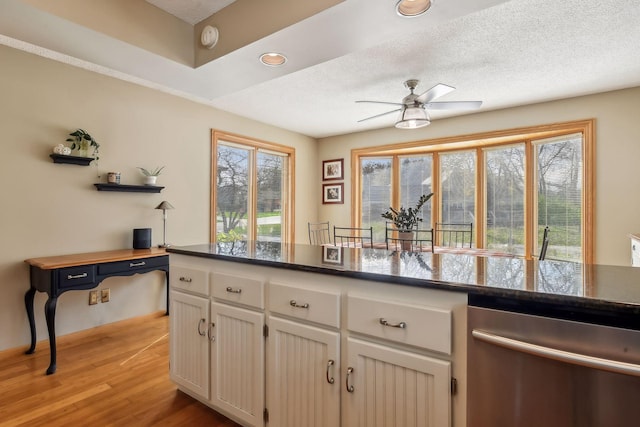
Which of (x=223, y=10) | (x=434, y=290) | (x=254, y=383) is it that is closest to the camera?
(x=434, y=290)

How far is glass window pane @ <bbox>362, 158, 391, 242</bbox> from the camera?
5477mm

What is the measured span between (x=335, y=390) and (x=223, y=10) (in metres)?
2.49

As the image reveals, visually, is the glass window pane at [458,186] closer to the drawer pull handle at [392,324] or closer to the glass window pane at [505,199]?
the glass window pane at [505,199]

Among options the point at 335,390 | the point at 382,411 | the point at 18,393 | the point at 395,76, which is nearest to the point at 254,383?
the point at 335,390

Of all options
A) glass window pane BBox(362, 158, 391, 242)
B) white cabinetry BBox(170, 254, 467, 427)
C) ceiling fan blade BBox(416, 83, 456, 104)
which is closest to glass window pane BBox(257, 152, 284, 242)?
glass window pane BBox(362, 158, 391, 242)

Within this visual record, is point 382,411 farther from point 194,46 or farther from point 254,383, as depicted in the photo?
point 194,46

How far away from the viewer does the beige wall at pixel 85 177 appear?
2658 mm

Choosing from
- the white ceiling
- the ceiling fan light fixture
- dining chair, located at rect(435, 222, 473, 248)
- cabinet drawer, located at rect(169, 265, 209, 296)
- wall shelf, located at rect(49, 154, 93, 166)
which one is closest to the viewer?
cabinet drawer, located at rect(169, 265, 209, 296)

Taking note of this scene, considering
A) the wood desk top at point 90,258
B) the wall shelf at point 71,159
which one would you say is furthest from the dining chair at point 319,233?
the wall shelf at point 71,159

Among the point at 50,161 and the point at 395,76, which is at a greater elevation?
the point at 395,76

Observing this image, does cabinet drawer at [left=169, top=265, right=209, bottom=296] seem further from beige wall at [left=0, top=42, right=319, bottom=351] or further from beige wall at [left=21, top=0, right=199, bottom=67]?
beige wall at [left=0, top=42, right=319, bottom=351]

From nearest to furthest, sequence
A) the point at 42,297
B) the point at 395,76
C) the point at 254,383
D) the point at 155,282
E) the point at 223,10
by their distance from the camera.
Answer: the point at 254,383 → the point at 223,10 → the point at 42,297 → the point at 395,76 → the point at 155,282

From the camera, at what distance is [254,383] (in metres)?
1.57

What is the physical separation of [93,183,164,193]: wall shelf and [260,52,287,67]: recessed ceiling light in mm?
1899
